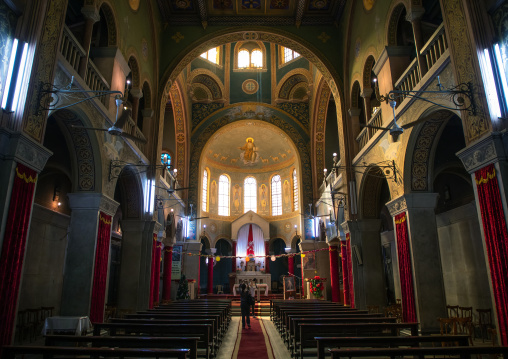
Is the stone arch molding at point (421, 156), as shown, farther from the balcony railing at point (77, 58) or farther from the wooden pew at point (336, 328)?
the balcony railing at point (77, 58)

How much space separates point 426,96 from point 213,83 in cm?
1742

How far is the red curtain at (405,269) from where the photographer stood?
10.0 m

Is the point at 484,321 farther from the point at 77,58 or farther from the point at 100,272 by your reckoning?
the point at 77,58

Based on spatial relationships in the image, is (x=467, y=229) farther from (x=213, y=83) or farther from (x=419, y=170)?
(x=213, y=83)

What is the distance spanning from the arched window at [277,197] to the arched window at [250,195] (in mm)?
1538

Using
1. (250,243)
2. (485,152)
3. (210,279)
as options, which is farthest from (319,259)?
(485,152)

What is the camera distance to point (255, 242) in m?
29.4

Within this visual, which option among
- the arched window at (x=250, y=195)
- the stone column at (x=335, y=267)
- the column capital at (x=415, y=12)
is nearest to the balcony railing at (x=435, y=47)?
the column capital at (x=415, y=12)

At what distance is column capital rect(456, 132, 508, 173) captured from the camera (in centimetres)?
642

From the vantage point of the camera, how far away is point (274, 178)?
1224 inches

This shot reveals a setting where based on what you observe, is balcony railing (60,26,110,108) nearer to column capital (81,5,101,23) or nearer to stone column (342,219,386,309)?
column capital (81,5,101,23)

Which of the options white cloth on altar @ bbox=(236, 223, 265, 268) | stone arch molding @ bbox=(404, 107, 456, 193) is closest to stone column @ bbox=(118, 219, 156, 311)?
stone arch molding @ bbox=(404, 107, 456, 193)

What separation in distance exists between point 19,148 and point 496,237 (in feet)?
27.0

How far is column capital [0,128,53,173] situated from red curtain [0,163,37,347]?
5.4 inches
